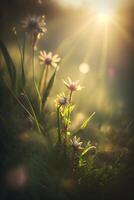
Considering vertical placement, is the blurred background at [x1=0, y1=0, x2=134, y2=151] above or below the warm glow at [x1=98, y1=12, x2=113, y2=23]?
below

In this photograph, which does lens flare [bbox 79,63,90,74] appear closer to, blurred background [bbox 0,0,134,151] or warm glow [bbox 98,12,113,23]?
blurred background [bbox 0,0,134,151]

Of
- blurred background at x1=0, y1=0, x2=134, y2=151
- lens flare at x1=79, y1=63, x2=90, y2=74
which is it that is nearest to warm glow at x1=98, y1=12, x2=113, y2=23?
blurred background at x1=0, y1=0, x2=134, y2=151

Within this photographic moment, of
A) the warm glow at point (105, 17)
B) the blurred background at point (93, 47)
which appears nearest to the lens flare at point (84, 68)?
the blurred background at point (93, 47)

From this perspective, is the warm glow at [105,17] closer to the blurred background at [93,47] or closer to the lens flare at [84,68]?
the blurred background at [93,47]

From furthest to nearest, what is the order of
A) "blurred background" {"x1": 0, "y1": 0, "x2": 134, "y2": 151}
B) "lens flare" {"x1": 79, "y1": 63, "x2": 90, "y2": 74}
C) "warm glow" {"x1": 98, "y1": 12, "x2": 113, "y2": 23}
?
1. "warm glow" {"x1": 98, "y1": 12, "x2": 113, "y2": 23}
2. "lens flare" {"x1": 79, "y1": 63, "x2": 90, "y2": 74}
3. "blurred background" {"x1": 0, "y1": 0, "x2": 134, "y2": 151}

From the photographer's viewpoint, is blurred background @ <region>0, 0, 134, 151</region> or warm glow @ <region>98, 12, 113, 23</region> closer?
blurred background @ <region>0, 0, 134, 151</region>

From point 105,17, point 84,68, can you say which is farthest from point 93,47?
point 84,68

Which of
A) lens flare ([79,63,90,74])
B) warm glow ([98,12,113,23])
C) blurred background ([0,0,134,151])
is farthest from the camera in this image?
warm glow ([98,12,113,23])

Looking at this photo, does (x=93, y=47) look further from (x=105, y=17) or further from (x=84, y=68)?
(x=84, y=68)

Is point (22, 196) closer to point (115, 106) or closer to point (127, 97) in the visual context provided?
point (115, 106)

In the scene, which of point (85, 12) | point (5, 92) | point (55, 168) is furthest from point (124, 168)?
point (85, 12)
